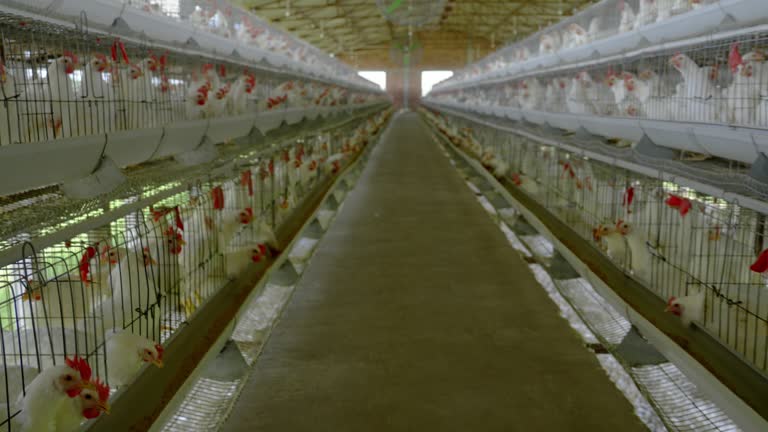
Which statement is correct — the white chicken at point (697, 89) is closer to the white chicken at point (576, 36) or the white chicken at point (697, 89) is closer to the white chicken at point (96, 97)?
the white chicken at point (576, 36)

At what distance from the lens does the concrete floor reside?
8.21 ft

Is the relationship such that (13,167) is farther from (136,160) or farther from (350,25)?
(350,25)

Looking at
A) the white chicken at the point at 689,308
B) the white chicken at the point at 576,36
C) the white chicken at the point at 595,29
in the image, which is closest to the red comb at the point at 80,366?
the white chicken at the point at 689,308

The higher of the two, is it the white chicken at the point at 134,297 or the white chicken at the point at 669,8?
the white chicken at the point at 669,8

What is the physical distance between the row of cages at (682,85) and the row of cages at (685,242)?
34 centimetres

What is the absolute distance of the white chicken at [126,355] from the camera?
1.97 meters

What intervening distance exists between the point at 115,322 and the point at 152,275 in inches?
10.9

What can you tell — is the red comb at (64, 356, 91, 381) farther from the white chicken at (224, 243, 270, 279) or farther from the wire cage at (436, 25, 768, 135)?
the wire cage at (436, 25, 768, 135)

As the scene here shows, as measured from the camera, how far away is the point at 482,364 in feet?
9.71

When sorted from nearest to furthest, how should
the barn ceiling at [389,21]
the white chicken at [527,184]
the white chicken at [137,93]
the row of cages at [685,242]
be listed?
the row of cages at [685,242] < the white chicken at [137,93] < the white chicken at [527,184] < the barn ceiling at [389,21]

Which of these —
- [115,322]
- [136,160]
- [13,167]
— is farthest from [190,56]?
Answer: [13,167]

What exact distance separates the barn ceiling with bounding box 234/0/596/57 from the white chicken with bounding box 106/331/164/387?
1523cm

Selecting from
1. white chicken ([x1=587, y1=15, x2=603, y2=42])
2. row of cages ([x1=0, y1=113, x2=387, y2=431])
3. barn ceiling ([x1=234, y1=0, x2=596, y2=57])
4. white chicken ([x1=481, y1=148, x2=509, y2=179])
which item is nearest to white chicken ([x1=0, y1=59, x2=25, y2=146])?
row of cages ([x1=0, y1=113, x2=387, y2=431])

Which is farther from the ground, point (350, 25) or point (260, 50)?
point (350, 25)
